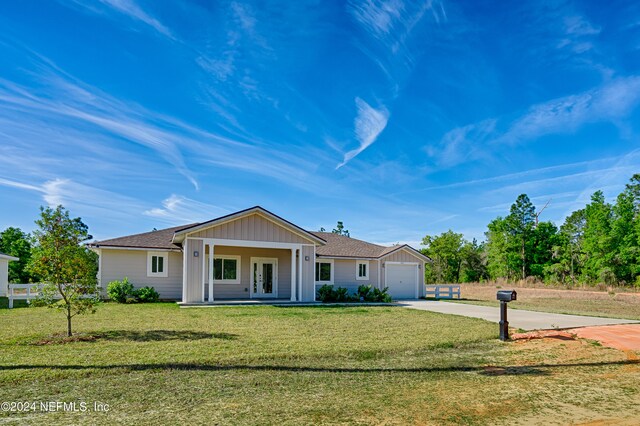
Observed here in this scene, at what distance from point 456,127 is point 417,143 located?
3.12m

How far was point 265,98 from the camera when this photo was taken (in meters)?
18.6

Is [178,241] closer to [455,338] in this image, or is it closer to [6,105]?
→ [6,105]

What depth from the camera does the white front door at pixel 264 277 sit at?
75.8ft

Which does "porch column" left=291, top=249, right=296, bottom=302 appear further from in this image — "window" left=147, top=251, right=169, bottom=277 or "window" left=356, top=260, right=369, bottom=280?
"window" left=147, top=251, right=169, bottom=277

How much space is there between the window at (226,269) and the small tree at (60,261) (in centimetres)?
1225

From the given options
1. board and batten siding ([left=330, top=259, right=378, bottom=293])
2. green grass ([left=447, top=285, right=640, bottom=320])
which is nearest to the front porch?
board and batten siding ([left=330, top=259, right=378, bottom=293])

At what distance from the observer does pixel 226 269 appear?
73.8ft

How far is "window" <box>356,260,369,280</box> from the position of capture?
25.6 m

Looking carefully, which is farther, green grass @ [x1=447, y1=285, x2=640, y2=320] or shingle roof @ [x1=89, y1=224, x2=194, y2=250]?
shingle roof @ [x1=89, y1=224, x2=194, y2=250]

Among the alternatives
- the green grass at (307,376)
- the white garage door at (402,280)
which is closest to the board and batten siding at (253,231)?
the white garage door at (402,280)

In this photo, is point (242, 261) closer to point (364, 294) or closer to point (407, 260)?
point (364, 294)

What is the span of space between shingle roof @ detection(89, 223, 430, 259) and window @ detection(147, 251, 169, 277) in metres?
0.50

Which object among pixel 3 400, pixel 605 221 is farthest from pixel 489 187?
pixel 3 400

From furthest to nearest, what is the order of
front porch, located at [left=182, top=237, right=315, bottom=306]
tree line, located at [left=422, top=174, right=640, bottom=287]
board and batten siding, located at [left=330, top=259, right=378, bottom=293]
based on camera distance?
tree line, located at [left=422, top=174, right=640, bottom=287]
board and batten siding, located at [left=330, top=259, right=378, bottom=293]
front porch, located at [left=182, top=237, right=315, bottom=306]
